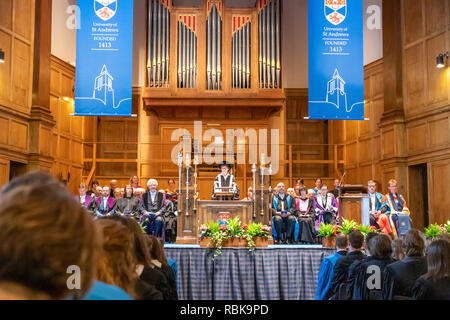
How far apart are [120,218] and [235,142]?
39.5 ft

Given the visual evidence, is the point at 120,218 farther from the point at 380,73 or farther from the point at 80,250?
the point at 380,73

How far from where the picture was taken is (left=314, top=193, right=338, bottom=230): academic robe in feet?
34.4

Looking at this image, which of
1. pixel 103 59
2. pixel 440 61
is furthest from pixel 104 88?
pixel 440 61

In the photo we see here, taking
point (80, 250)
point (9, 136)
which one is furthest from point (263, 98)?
point (80, 250)

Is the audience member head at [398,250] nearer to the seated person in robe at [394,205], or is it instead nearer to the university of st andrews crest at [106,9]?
the seated person in robe at [394,205]

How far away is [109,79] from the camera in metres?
10.5

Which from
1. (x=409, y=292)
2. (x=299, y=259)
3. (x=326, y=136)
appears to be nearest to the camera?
(x=409, y=292)

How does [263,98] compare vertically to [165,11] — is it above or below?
below

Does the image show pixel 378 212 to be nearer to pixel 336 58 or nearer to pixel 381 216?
pixel 381 216

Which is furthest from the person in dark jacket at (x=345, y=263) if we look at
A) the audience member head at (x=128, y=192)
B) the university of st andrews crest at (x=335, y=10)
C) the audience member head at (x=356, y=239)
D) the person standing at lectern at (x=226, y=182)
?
the university of st andrews crest at (x=335, y=10)

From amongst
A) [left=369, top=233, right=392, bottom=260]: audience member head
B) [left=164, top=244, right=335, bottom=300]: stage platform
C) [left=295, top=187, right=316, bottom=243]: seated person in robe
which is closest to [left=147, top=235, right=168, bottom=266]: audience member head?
[left=369, top=233, right=392, bottom=260]: audience member head

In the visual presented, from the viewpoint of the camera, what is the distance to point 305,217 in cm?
1038

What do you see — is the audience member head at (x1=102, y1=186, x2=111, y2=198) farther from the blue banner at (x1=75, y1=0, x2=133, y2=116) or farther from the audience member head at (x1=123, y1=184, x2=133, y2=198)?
the blue banner at (x1=75, y1=0, x2=133, y2=116)

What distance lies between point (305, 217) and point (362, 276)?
19.4ft
